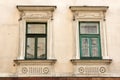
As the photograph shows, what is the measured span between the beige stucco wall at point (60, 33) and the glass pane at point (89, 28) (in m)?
0.43

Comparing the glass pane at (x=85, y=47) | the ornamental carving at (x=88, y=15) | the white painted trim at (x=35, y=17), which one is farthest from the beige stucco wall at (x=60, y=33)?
the glass pane at (x=85, y=47)

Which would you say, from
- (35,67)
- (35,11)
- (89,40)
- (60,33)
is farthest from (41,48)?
(89,40)

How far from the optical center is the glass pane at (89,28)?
37.0ft

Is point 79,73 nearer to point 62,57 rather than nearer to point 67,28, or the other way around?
point 62,57

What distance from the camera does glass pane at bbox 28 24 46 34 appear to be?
11234 millimetres

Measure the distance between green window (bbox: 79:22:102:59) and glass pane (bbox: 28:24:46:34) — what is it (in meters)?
1.45

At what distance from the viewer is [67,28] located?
11.2m

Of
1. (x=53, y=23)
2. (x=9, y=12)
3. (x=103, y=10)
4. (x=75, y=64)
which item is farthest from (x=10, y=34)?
(x=103, y=10)

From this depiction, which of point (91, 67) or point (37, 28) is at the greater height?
point (37, 28)

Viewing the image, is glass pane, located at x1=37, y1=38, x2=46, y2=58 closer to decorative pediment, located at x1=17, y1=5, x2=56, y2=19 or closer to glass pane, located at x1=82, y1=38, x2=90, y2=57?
decorative pediment, located at x1=17, y1=5, x2=56, y2=19

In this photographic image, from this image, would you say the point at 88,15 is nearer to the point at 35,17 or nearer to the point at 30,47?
the point at 35,17

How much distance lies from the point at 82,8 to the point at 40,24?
5.80 ft

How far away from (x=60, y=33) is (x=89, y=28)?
1.17 meters

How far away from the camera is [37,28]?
444 inches
